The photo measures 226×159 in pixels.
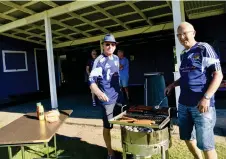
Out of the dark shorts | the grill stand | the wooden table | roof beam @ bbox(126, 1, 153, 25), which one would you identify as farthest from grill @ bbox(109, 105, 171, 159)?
roof beam @ bbox(126, 1, 153, 25)

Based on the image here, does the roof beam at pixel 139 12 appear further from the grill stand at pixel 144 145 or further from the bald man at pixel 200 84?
the grill stand at pixel 144 145

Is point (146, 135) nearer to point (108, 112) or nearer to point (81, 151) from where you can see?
point (108, 112)

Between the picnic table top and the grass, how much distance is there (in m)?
0.92

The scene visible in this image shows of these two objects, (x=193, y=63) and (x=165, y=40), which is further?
(x=165, y=40)

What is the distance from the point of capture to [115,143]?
4.57 m

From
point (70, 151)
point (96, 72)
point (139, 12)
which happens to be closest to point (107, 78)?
point (96, 72)

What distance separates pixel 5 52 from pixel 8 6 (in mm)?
4843

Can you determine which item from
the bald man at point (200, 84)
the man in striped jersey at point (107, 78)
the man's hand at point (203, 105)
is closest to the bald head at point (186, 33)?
the bald man at point (200, 84)

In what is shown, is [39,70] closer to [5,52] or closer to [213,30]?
[5,52]

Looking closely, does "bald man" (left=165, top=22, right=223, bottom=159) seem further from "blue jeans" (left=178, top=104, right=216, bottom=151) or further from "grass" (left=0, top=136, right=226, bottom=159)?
"grass" (left=0, top=136, right=226, bottom=159)

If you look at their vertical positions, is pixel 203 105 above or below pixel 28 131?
above

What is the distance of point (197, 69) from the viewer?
8.42ft

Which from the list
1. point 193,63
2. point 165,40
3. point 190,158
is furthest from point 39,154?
point 165,40

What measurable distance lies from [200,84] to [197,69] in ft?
0.58
